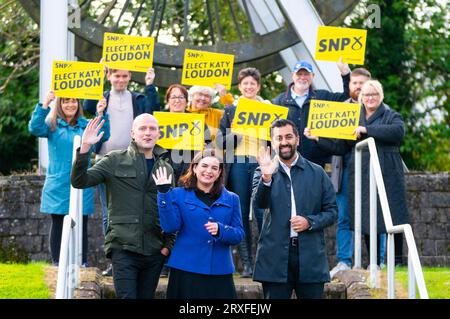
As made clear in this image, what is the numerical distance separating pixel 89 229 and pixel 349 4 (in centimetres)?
373

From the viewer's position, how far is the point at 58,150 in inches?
352

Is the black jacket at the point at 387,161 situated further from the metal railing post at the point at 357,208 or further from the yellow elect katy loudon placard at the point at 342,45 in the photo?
the yellow elect katy loudon placard at the point at 342,45

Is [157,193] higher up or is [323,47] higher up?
[323,47]

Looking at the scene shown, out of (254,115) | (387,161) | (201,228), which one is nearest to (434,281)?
(387,161)

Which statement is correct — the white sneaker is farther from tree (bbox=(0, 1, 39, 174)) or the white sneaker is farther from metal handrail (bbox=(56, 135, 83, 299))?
tree (bbox=(0, 1, 39, 174))

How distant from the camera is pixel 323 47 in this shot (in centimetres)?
973

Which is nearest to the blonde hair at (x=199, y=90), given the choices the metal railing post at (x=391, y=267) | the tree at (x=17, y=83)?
the metal railing post at (x=391, y=267)

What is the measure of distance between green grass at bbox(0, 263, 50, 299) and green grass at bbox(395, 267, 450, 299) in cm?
252

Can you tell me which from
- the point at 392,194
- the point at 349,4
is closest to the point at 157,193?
the point at 392,194

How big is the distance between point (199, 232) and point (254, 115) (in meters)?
1.75

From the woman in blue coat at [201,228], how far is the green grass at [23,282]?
1334 millimetres

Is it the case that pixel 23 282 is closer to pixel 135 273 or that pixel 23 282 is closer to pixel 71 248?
pixel 71 248
